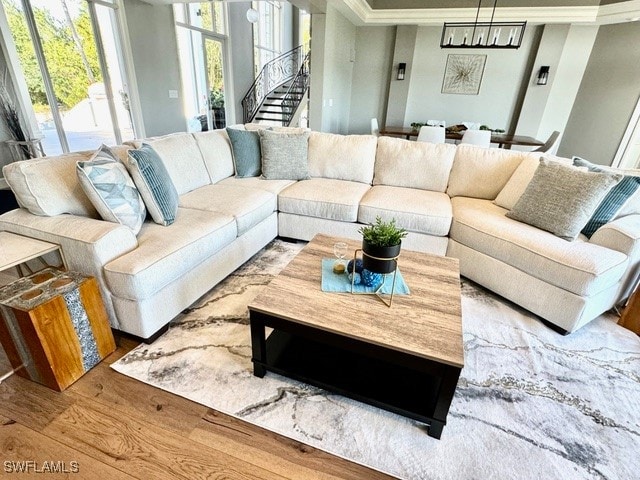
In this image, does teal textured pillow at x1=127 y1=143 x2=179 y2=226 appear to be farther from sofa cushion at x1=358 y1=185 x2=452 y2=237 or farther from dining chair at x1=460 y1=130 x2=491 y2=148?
dining chair at x1=460 y1=130 x2=491 y2=148

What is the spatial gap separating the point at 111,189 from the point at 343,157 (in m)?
1.98

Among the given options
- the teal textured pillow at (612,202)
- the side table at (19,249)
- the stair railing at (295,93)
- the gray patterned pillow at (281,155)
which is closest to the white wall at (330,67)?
the stair railing at (295,93)

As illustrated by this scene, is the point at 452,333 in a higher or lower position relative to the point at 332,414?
higher

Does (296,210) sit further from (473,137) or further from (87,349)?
(473,137)

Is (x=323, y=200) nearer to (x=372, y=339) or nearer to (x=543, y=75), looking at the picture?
(x=372, y=339)

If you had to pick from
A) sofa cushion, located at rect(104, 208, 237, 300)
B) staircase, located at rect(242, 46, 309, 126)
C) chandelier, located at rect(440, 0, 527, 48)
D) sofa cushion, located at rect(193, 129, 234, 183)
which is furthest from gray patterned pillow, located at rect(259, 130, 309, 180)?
staircase, located at rect(242, 46, 309, 126)

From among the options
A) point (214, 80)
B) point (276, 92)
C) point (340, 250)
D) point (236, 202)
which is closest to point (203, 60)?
point (214, 80)

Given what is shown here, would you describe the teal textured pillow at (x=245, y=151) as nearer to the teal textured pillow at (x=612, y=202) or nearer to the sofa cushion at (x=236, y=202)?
the sofa cushion at (x=236, y=202)

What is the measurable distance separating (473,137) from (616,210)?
2.51 meters

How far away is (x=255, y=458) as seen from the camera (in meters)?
1.23

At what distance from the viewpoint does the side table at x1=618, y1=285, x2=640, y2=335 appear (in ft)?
6.43

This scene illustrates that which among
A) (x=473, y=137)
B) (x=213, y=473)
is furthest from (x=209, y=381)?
(x=473, y=137)

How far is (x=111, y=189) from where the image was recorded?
5.71ft

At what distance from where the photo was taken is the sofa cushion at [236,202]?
230 centimetres
